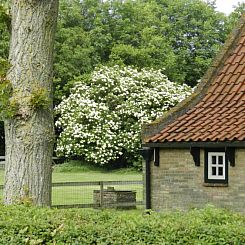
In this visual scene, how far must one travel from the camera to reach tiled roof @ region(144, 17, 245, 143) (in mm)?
16766

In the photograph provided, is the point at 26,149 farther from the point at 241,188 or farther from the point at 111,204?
the point at 111,204

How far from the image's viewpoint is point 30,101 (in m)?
9.78

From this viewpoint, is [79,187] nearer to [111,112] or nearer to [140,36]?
[111,112]

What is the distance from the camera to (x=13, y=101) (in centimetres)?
978

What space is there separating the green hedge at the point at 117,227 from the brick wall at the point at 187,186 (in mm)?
8361

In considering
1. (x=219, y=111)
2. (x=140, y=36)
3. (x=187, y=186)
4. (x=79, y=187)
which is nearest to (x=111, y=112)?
(x=79, y=187)

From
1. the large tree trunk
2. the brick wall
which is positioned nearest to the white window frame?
the brick wall

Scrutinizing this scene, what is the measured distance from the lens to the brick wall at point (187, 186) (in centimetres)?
1645

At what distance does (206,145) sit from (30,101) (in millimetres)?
7691

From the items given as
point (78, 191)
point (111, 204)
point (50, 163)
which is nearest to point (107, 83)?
point (78, 191)

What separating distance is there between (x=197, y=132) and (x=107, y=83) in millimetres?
31596

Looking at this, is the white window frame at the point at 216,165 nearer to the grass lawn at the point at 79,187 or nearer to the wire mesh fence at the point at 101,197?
the wire mesh fence at the point at 101,197

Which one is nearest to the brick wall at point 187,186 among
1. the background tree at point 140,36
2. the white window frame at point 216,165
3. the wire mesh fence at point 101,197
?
the white window frame at point 216,165

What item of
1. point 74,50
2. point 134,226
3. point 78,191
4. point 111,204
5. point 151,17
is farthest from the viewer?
point 151,17
